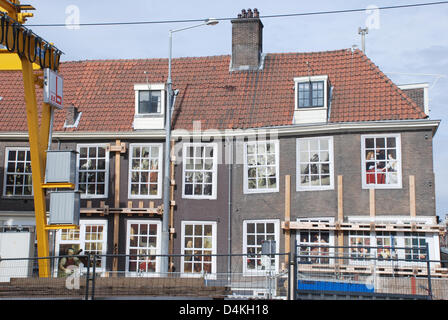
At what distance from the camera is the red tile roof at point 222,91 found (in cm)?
2472

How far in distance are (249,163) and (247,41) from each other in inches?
246

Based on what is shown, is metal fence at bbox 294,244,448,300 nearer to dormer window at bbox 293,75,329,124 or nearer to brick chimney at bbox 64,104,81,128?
dormer window at bbox 293,75,329,124

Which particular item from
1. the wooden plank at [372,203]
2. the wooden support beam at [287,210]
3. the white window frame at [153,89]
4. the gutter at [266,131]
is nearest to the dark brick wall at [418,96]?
the gutter at [266,131]

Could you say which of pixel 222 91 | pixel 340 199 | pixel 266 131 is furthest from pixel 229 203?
pixel 222 91

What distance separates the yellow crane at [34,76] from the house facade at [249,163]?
5.05 meters

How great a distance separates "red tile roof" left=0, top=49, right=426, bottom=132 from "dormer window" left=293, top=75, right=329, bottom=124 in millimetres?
449

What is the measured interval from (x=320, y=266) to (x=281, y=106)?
352 inches

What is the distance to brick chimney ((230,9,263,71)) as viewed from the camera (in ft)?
91.3

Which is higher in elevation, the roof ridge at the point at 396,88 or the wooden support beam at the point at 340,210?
the roof ridge at the point at 396,88

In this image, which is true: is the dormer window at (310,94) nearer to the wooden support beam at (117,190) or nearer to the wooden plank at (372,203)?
the wooden plank at (372,203)

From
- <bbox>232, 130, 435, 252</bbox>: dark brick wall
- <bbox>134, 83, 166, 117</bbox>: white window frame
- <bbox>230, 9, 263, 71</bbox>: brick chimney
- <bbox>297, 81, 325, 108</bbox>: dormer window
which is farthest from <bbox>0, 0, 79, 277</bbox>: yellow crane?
<bbox>297, 81, 325, 108</bbox>: dormer window

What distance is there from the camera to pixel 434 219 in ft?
73.3
